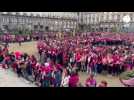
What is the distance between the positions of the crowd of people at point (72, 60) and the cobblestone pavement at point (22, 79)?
9 centimetres

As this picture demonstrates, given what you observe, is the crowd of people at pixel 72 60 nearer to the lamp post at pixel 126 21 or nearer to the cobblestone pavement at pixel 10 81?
the cobblestone pavement at pixel 10 81

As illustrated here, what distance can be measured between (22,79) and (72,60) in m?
1.14

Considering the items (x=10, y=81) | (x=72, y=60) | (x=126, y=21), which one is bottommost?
(x=10, y=81)

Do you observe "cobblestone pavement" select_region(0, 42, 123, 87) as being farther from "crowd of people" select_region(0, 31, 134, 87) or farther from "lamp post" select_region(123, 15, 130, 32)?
"lamp post" select_region(123, 15, 130, 32)

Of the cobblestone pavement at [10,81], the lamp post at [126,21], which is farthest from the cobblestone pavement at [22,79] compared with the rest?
the lamp post at [126,21]

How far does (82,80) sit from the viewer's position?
990 inches

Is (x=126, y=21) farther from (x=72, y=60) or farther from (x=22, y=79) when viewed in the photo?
(x=22, y=79)

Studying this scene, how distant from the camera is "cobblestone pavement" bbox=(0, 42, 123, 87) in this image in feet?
82.5

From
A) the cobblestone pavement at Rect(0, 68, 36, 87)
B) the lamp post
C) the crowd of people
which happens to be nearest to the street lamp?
the lamp post

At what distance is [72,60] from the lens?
2538cm

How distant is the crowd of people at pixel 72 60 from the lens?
2522cm

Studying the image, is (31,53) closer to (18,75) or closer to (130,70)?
(18,75)

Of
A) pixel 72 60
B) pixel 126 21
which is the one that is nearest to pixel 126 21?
pixel 126 21
